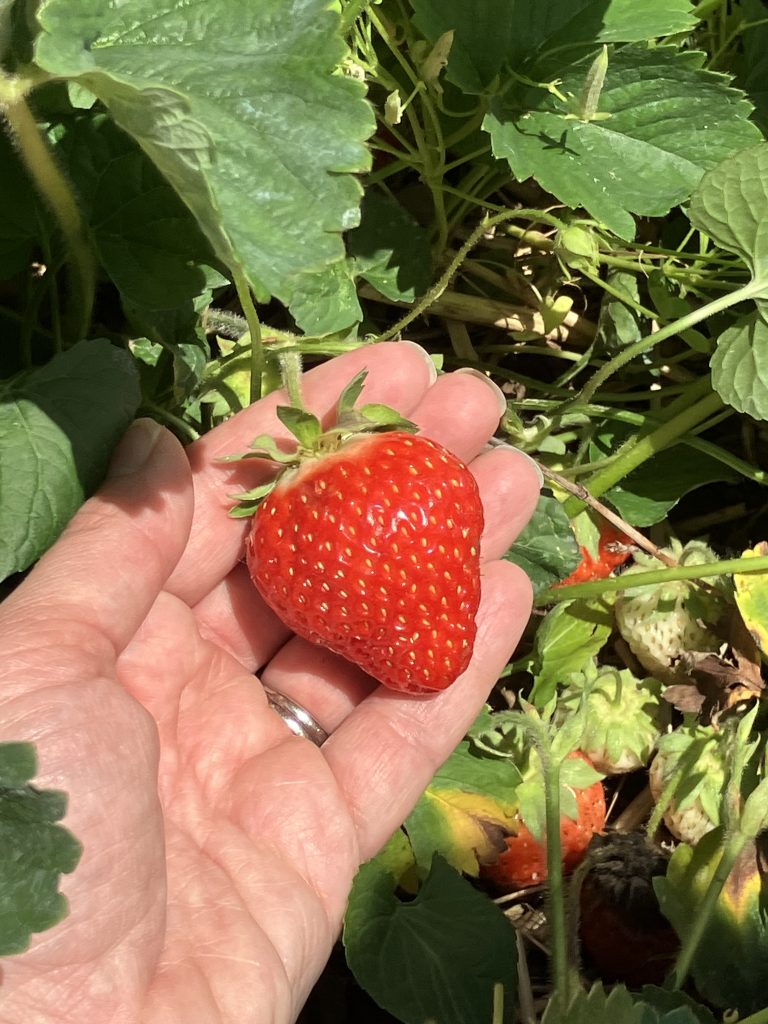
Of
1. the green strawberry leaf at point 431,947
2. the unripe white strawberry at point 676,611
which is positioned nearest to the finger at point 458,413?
the unripe white strawberry at point 676,611

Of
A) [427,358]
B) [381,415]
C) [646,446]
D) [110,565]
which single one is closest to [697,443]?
[646,446]

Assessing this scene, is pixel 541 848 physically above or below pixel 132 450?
below

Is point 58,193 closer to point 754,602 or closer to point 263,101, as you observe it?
point 263,101

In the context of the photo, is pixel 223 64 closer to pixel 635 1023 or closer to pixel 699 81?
pixel 699 81

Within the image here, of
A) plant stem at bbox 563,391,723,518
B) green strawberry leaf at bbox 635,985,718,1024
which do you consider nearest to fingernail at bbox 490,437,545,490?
plant stem at bbox 563,391,723,518

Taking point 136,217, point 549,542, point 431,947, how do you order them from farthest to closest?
point 549,542 < point 431,947 < point 136,217

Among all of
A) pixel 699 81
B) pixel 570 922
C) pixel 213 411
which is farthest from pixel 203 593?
pixel 699 81
